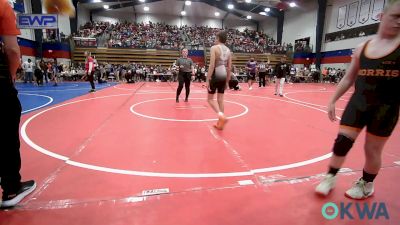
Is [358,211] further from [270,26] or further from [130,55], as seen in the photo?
[270,26]

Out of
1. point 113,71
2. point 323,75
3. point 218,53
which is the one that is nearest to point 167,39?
point 113,71

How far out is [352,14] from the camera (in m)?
23.0

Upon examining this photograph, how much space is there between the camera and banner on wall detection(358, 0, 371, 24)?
2140 cm

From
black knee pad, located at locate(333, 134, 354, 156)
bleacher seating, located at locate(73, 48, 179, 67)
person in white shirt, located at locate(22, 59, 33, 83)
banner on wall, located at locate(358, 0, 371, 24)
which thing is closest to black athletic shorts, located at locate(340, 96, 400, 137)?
black knee pad, located at locate(333, 134, 354, 156)

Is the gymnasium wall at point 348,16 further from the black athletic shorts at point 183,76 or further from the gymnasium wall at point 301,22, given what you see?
the black athletic shorts at point 183,76

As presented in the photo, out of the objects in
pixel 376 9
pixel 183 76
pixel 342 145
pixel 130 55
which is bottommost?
pixel 342 145

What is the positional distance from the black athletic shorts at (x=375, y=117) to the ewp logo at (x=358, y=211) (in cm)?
66

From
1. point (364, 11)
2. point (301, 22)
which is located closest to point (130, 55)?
point (301, 22)

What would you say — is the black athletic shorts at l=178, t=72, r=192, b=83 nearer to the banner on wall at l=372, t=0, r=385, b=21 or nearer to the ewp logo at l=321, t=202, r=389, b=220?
the ewp logo at l=321, t=202, r=389, b=220

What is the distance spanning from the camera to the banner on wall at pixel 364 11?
843 inches

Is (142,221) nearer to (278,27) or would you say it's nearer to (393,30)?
(393,30)

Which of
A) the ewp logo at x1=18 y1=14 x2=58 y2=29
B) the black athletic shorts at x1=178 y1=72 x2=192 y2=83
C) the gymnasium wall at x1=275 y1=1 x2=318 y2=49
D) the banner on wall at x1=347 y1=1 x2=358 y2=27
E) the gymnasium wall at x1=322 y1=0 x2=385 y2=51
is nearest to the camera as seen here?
the black athletic shorts at x1=178 y1=72 x2=192 y2=83

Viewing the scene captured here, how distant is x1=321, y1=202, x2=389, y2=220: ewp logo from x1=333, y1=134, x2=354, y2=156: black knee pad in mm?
470

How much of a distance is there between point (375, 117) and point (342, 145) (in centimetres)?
36
